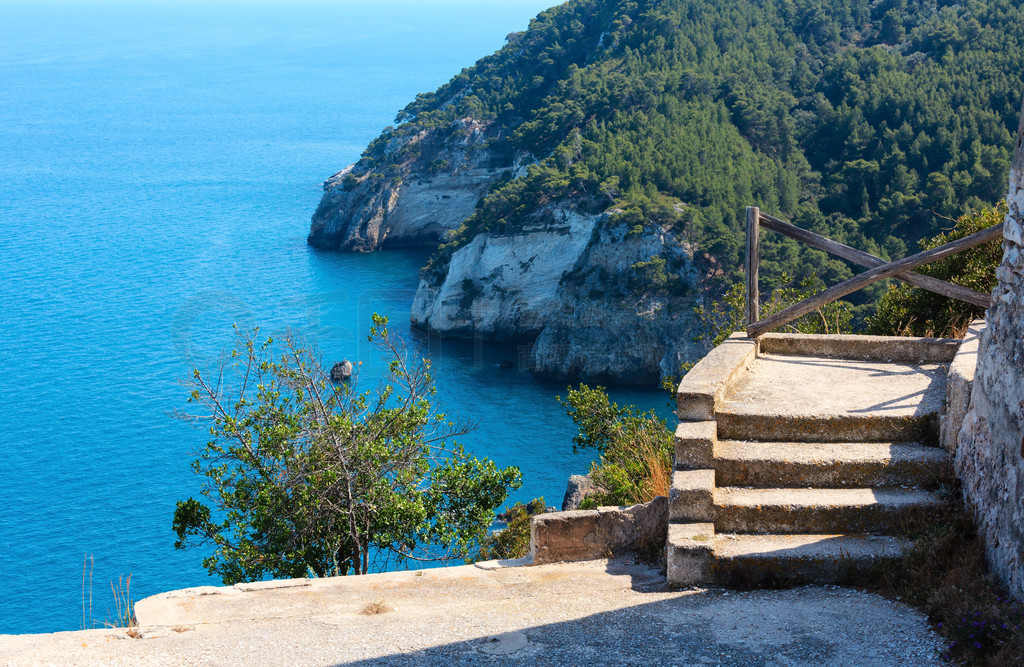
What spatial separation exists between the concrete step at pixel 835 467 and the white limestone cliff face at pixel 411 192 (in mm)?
76423

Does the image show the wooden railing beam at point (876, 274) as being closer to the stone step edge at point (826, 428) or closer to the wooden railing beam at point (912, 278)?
the wooden railing beam at point (912, 278)

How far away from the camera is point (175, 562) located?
125 ft

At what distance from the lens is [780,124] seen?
68500mm

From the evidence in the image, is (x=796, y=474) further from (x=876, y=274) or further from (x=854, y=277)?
(x=876, y=274)

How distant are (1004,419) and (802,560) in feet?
4.66

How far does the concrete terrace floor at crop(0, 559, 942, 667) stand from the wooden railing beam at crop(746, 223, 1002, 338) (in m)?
3.16

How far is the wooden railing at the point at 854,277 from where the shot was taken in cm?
808

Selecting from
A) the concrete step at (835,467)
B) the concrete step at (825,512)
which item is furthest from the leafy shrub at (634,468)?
the concrete step at (825,512)

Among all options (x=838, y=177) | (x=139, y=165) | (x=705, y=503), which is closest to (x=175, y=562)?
(x=705, y=503)

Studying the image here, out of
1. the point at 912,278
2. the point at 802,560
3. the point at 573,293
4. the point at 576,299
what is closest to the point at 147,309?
the point at 573,293

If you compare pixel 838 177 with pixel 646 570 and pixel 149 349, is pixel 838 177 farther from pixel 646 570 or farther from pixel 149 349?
pixel 646 570

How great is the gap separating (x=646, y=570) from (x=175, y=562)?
3527 centimetres

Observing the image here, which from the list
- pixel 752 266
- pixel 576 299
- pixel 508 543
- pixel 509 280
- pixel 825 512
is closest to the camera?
pixel 825 512

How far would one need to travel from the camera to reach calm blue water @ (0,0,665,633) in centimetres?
4191
